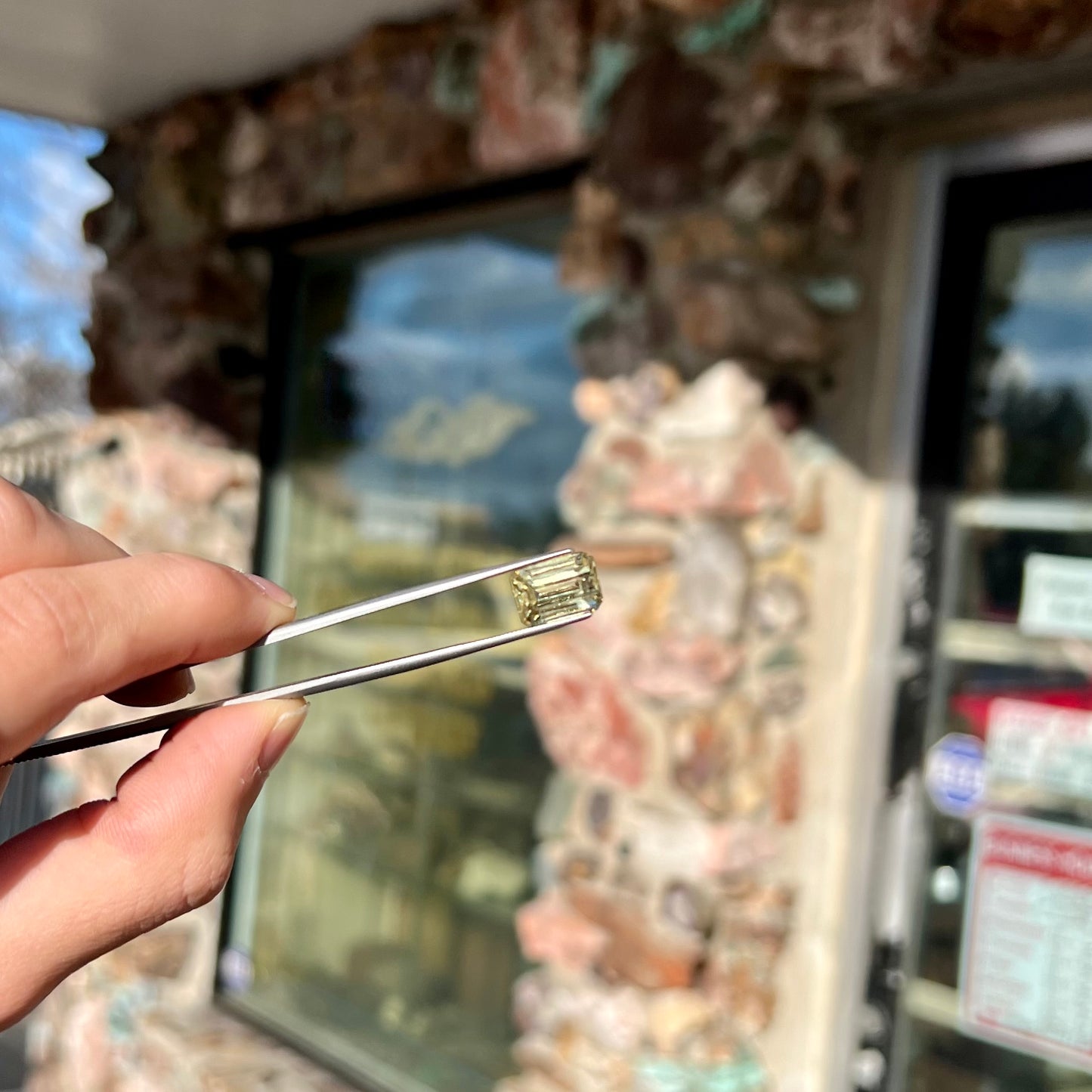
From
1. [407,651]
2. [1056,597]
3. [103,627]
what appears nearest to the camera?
[103,627]

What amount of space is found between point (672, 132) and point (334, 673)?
1.38 meters

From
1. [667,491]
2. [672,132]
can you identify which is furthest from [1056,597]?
[672,132]

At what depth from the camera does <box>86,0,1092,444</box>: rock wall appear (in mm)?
1491

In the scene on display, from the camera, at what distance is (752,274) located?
1.61m

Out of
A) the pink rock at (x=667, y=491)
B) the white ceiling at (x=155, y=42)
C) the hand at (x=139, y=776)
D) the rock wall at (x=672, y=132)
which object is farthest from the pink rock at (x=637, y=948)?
the white ceiling at (x=155, y=42)

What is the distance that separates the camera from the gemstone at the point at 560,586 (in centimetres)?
58

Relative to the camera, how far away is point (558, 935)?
183 cm

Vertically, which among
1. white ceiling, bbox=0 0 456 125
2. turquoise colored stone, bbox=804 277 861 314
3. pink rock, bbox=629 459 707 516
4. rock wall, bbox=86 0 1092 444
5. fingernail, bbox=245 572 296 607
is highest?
white ceiling, bbox=0 0 456 125

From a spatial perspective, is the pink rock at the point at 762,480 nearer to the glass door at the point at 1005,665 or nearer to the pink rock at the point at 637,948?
the glass door at the point at 1005,665

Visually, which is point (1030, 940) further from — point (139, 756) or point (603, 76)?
point (139, 756)

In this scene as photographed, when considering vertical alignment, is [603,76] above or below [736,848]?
above

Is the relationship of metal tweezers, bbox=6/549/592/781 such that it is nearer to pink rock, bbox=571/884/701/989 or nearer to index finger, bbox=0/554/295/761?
index finger, bbox=0/554/295/761

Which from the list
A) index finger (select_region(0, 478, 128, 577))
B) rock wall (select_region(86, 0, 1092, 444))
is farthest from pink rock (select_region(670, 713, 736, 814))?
index finger (select_region(0, 478, 128, 577))

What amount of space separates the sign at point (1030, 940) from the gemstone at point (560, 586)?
3.89 ft
